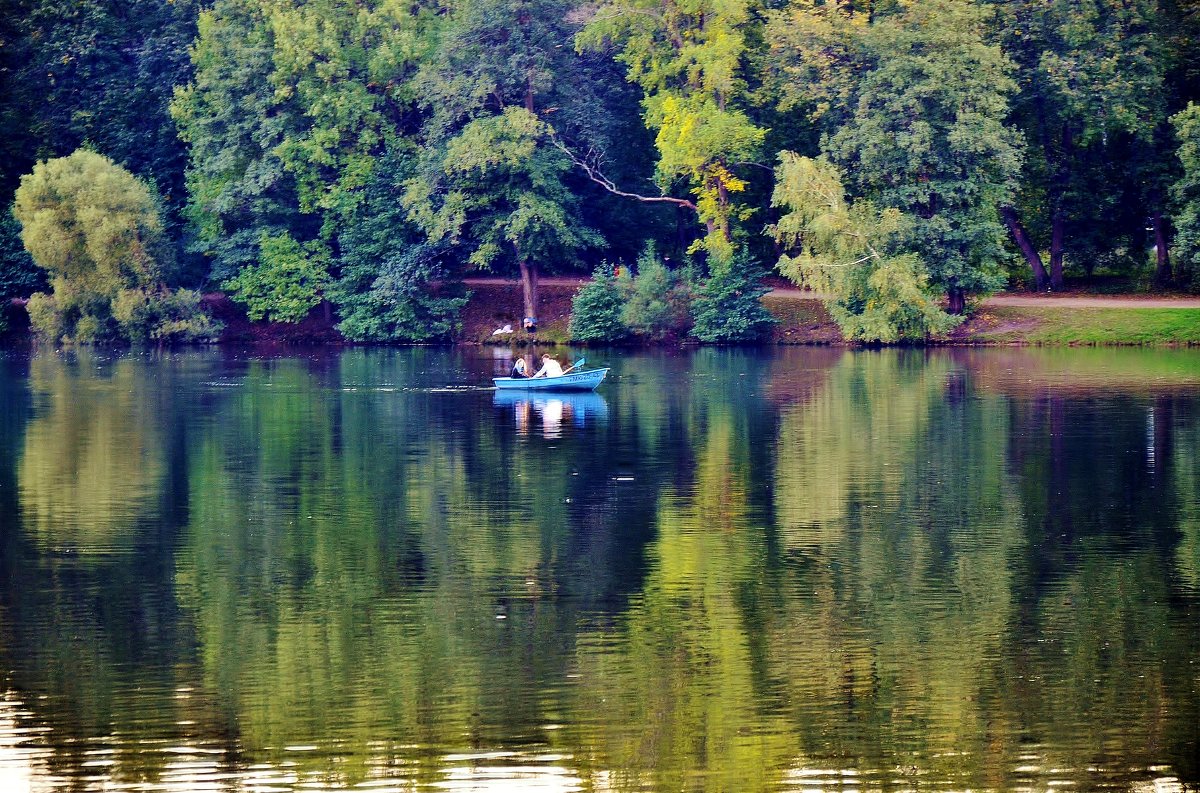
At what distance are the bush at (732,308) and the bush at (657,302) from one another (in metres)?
1.33

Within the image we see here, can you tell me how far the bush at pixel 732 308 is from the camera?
66875 mm

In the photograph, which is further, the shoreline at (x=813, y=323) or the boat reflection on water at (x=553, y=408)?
the shoreline at (x=813, y=323)

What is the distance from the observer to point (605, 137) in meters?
70.8

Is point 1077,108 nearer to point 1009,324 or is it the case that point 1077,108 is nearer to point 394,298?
point 1009,324

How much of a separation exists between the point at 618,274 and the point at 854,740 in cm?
5726

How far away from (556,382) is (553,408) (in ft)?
12.3

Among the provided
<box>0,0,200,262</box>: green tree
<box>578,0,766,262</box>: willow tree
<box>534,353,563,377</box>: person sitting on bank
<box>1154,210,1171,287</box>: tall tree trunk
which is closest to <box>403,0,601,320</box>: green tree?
<box>578,0,766,262</box>: willow tree

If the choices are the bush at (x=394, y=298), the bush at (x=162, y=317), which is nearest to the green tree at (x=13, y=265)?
the bush at (x=162, y=317)

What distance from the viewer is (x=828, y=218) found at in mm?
61969

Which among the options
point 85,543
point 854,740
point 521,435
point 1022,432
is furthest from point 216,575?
point 1022,432

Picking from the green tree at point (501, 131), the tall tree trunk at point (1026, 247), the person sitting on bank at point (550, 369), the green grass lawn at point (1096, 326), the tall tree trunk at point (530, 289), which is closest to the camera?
the person sitting on bank at point (550, 369)

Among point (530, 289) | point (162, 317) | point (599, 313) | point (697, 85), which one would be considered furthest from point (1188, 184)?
point (162, 317)

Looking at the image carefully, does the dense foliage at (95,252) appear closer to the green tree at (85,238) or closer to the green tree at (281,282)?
the green tree at (85,238)

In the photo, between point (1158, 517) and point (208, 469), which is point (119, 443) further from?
point (1158, 517)
